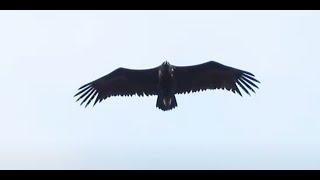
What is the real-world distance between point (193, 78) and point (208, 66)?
493mm

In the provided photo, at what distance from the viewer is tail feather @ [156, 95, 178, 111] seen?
13125 mm

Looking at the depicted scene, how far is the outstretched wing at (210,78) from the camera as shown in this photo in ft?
44.6

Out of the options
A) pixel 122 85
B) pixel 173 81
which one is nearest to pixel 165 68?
pixel 173 81

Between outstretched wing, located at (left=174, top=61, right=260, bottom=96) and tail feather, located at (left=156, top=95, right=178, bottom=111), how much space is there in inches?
24.2

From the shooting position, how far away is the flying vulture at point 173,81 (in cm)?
1360

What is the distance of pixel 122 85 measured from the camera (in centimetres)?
1394

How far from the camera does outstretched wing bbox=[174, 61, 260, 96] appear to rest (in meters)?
13.6

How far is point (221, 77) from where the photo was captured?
45.1ft

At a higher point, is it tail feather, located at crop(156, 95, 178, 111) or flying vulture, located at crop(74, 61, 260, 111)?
flying vulture, located at crop(74, 61, 260, 111)

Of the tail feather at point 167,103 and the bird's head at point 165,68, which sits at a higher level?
the bird's head at point 165,68
